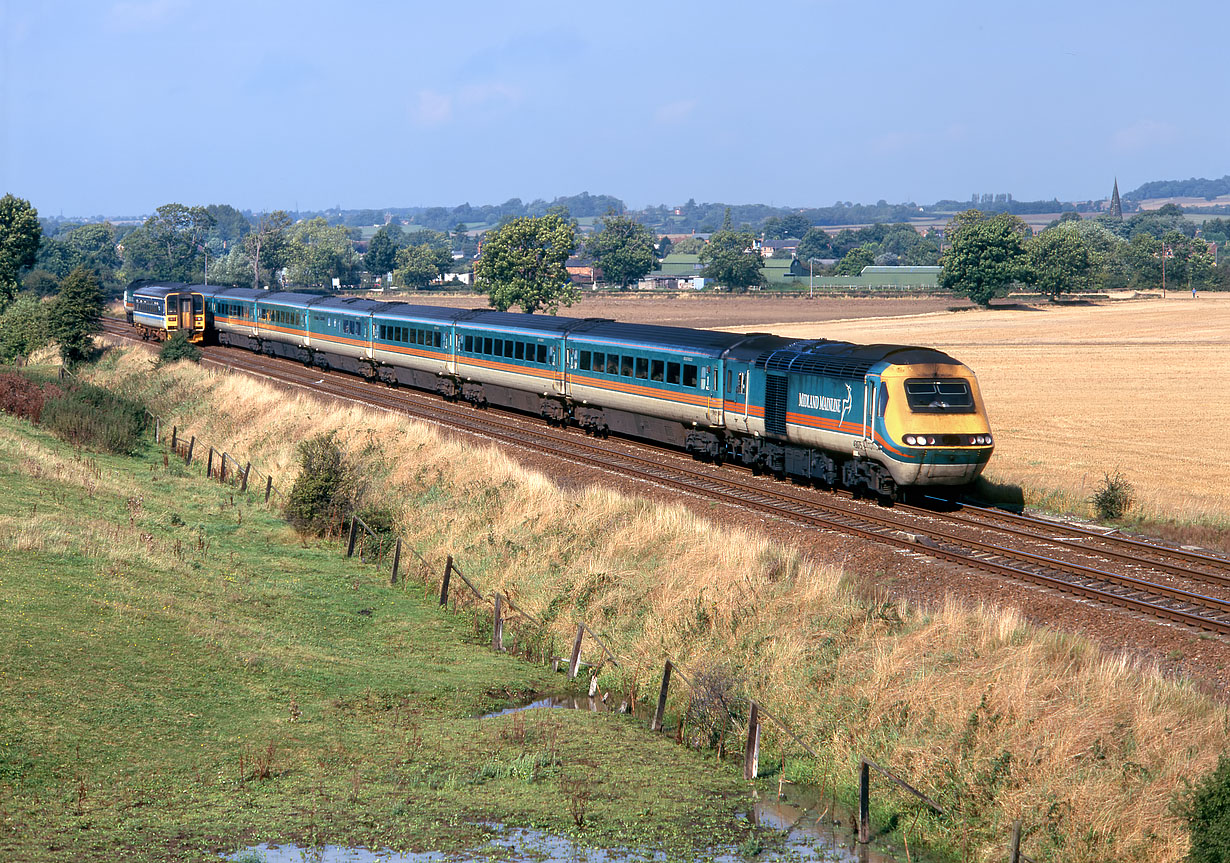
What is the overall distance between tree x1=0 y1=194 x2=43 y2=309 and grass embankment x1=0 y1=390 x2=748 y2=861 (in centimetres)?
8361

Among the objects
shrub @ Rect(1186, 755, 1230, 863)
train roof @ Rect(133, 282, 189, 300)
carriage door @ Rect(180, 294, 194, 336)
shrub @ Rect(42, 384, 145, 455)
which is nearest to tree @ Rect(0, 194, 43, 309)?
train roof @ Rect(133, 282, 189, 300)

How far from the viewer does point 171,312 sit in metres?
74.0

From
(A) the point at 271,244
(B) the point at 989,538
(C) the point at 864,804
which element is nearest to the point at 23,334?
(B) the point at 989,538

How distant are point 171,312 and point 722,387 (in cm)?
5240

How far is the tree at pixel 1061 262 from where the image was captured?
5399 inches

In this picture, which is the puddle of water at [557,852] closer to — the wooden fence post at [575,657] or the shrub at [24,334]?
the wooden fence post at [575,657]

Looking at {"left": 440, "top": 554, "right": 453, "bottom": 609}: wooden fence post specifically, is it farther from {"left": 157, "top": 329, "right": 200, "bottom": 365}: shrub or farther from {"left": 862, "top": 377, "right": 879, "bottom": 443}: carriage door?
{"left": 157, "top": 329, "right": 200, "bottom": 365}: shrub

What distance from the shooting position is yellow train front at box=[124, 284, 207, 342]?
7350 centimetres

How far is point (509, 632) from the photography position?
22359 millimetres

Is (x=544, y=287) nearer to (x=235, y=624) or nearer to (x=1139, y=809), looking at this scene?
(x=235, y=624)

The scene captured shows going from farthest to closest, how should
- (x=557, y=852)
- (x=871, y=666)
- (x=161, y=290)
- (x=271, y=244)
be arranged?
(x=271, y=244) → (x=161, y=290) → (x=871, y=666) → (x=557, y=852)

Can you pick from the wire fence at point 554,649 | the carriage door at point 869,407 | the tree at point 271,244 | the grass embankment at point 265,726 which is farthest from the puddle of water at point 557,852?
the tree at point 271,244

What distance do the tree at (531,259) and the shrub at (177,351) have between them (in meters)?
47.1

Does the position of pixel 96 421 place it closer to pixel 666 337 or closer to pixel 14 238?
pixel 666 337
